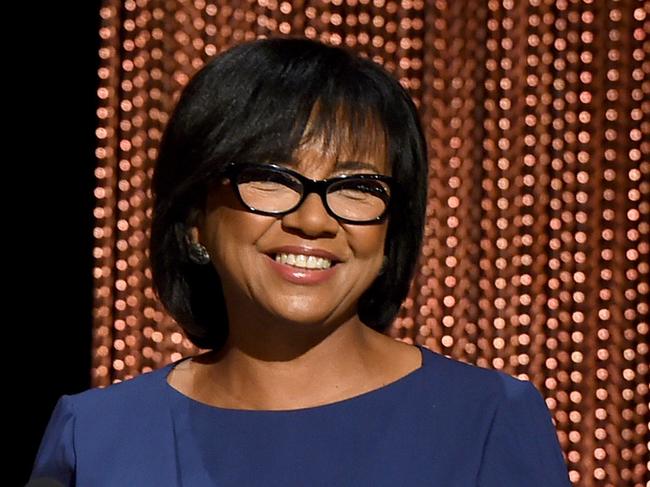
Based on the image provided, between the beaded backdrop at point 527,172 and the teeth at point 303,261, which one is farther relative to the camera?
the beaded backdrop at point 527,172

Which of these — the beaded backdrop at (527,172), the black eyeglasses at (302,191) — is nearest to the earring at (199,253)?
the black eyeglasses at (302,191)

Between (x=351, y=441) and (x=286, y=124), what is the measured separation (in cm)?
32

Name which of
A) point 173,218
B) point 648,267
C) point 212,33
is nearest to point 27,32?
point 212,33

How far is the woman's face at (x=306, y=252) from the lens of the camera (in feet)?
4.20

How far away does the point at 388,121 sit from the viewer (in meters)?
1.34

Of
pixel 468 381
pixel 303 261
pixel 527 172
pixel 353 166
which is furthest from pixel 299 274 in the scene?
pixel 527 172

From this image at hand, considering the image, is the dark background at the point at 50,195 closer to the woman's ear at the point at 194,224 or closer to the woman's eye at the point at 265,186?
the woman's ear at the point at 194,224

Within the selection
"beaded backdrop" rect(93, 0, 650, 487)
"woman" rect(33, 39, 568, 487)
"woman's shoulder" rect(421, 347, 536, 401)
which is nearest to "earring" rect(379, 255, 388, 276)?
"woman" rect(33, 39, 568, 487)

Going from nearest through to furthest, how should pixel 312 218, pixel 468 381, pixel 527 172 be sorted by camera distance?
pixel 312 218, pixel 468 381, pixel 527 172

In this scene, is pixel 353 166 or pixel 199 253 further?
pixel 199 253

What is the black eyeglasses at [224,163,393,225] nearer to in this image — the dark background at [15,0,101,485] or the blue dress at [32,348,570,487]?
the blue dress at [32,348,570,487]

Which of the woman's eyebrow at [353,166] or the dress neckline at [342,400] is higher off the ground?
the woman's eyebrow at [353,166]

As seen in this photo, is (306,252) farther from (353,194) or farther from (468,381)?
(468,381)

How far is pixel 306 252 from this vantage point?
4.19 feet
